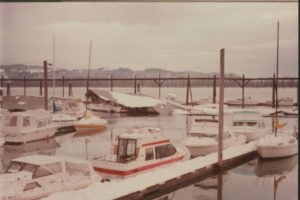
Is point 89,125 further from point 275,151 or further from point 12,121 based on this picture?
point 275,151

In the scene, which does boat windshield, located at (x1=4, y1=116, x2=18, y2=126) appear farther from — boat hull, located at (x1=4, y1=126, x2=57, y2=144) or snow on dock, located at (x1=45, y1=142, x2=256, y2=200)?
snow on dock, located at (x1=45, y1=142, x2=256, y2=200)

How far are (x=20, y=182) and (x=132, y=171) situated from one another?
366 centimetres

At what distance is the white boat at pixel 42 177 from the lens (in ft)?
33.6

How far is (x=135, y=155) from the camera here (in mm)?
13227

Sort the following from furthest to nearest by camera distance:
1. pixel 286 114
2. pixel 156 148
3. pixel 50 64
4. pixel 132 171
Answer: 1. pixel 286 114
2. pixel 50 64
3. pixel 156 148
4. pixel 132 171

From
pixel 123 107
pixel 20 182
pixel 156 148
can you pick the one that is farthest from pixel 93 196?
pixel 123 107

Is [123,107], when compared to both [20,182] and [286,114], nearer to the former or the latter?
[286,114]

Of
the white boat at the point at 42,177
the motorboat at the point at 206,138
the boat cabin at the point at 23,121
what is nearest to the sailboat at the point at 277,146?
the motorboat at the point at 206,138

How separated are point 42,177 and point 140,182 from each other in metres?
→ 2.82

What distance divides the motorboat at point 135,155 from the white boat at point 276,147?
5.01 meters

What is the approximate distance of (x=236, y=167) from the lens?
16.1 meters

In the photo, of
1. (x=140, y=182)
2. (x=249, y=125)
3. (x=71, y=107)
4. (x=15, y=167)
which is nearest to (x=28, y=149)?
(x=15, y=167)

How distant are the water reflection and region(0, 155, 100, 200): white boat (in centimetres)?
699

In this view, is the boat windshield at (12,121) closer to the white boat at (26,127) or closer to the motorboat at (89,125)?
the white boat at (26,127)
